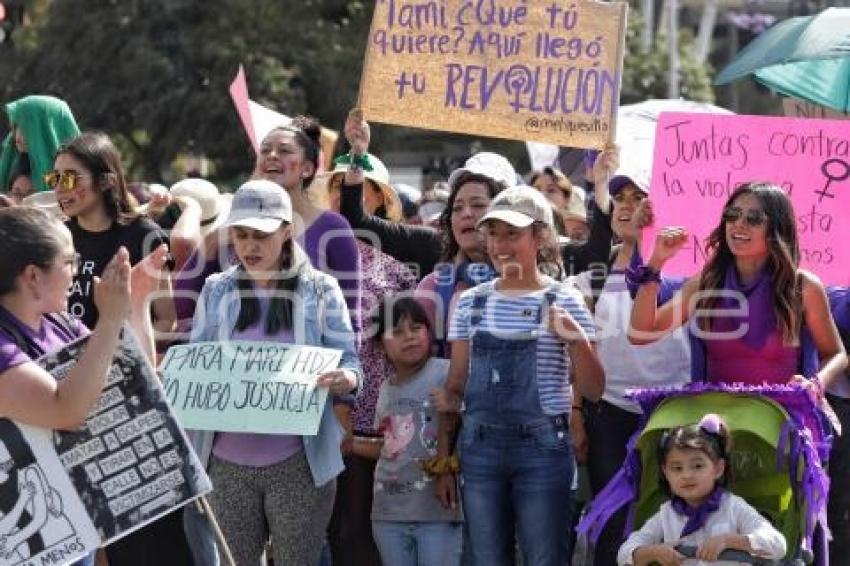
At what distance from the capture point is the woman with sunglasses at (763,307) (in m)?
6.71

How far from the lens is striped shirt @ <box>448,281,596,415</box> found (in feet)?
22.8

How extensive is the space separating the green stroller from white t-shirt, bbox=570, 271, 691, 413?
67 cm

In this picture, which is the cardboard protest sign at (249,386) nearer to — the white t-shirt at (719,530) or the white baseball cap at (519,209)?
the white baseball cap at (519,209)

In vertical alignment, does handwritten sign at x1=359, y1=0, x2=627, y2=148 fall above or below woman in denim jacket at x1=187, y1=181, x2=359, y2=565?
above

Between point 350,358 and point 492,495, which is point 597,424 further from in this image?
point 350,358

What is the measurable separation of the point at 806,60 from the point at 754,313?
2.22m

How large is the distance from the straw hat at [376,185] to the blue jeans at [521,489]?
178 centimetres

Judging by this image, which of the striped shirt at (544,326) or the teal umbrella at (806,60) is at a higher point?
the teal umbrella at (806,60)

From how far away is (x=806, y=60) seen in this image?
8.57 meters

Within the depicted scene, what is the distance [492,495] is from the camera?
275 inches

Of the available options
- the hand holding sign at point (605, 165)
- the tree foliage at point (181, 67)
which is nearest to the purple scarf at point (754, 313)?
the hand holding sign at point (605, 165)

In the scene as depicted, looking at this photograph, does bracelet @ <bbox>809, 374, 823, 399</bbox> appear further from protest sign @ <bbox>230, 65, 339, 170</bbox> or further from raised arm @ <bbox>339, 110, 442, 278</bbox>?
protest sign @ <bbox>230, 65, 339, 170</bbox>

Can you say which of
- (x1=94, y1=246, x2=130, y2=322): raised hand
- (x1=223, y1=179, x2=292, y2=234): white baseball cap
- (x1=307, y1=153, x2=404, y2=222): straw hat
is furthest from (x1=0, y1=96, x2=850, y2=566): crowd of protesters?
(x1=94, y1=246, x2=130, y2=322): raised hand

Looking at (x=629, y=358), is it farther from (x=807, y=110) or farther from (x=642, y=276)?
(x=807, y=110)
